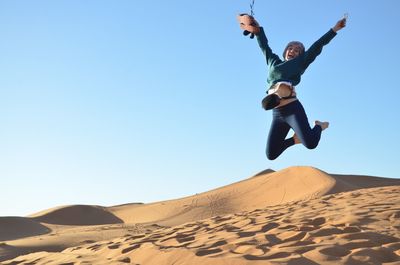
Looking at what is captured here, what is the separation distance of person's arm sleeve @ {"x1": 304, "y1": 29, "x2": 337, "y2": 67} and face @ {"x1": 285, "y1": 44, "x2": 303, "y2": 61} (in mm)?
167

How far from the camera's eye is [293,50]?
21.2 ft

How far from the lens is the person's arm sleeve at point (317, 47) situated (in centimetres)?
630

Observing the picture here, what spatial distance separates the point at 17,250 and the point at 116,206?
1712cm

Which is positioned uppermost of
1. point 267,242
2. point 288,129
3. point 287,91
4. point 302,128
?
point 287,91

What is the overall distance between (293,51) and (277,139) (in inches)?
46.3

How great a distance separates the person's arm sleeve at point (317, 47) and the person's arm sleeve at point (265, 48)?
1.36ft

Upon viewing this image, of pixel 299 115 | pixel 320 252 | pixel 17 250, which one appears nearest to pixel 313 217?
pixel 299 115

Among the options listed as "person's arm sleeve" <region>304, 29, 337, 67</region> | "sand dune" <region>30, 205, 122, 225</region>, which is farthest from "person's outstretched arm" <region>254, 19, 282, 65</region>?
"sand dune" <region>30, 205, 122, 225</region>

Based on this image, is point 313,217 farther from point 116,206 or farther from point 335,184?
point 116,206

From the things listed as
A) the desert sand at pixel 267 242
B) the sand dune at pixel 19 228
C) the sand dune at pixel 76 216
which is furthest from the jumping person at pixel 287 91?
the sand dune at pixel 76 216

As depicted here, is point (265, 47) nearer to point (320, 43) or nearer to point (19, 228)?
point (320, 43)

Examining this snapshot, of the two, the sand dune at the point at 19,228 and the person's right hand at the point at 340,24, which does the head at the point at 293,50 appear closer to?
the person's right hand at the point at 340,24

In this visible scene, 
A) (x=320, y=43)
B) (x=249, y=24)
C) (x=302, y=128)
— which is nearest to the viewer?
(x=302, y=128)

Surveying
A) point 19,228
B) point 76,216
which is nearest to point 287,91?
point 19,228
